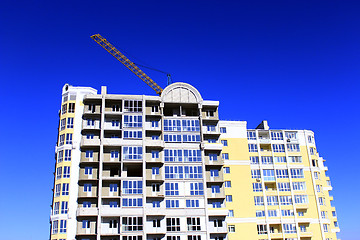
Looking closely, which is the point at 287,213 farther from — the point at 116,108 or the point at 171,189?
the point at 116,108

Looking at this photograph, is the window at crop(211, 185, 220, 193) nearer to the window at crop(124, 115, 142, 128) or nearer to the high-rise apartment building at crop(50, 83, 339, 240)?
the high-rise apartment building at crop(50, 83, 339, 240)

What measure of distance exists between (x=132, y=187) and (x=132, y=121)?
1400 cm

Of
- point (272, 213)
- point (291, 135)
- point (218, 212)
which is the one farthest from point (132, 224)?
point (291, 135)

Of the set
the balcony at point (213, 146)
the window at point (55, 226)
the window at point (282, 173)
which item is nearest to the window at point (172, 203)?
the balcony at point (213, 146)

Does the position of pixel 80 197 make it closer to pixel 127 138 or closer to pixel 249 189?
pixel 127 138

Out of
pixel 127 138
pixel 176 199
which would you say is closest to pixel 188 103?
pixel 127 138

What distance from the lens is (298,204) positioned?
87312 mm

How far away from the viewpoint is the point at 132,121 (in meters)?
77.6

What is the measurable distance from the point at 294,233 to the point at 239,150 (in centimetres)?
2250

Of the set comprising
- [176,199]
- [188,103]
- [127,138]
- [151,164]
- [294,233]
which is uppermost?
[188,103]

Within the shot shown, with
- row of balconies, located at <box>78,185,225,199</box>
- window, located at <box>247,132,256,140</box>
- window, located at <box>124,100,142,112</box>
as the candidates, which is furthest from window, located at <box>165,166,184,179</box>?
window, located at <box>247,132,256,140</box>

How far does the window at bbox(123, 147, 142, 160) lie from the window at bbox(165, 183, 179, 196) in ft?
26.5

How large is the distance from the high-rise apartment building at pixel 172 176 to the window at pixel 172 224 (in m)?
0.19

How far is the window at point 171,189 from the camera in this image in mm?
73188
